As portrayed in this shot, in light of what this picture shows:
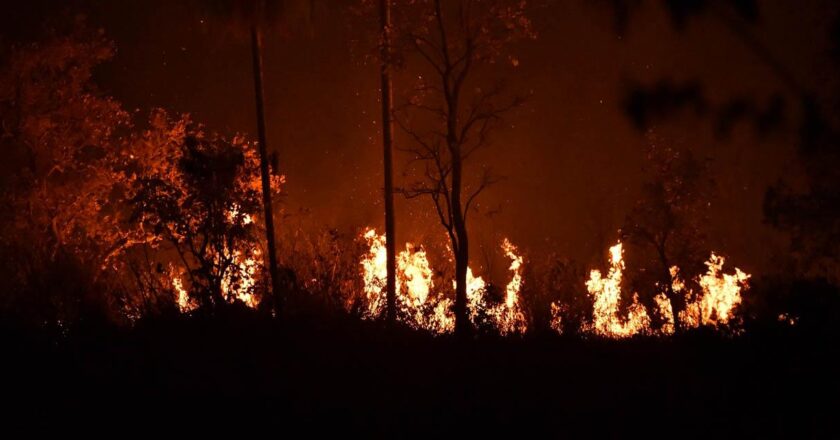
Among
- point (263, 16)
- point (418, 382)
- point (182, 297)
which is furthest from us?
point (182, 297)

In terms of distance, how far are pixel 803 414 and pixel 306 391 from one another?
471cm

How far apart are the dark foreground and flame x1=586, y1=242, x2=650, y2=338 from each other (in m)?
2.43

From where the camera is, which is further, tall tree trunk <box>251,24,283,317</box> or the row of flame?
tall tree trunk <box>251,24,283,317</box>

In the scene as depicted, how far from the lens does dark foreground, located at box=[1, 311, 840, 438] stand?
692cm

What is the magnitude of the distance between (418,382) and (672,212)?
10176 mm

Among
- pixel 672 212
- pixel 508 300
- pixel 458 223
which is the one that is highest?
pixel 672 212

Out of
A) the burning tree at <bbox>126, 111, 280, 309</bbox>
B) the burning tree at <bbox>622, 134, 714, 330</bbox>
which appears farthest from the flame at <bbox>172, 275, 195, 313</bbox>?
the burning tree at <bbox>622, 134, 714, 330</bbox>

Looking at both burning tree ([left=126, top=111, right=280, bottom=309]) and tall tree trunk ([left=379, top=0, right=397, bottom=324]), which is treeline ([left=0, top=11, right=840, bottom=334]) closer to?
burning tree ([left=126, top=111, right=280, bottom=309])

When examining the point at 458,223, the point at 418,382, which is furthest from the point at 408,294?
the point at 418,382

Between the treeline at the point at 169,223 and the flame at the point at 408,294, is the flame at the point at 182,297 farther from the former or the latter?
the flame at the point at 408,294

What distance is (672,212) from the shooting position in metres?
16.7

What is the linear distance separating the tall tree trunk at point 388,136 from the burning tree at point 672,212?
6466mm

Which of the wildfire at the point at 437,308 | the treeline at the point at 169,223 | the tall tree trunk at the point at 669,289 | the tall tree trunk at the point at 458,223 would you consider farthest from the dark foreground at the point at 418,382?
the tall tree trunk at the point at 669,289

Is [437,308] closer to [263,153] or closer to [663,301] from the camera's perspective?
[263,153]
